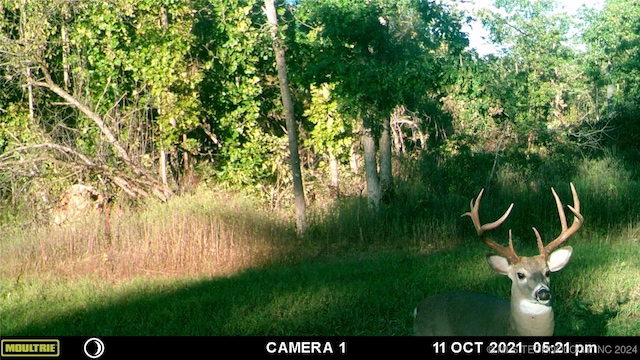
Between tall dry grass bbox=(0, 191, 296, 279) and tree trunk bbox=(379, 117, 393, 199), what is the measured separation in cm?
259

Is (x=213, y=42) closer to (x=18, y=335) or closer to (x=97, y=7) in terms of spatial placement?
(x=97, y=7)

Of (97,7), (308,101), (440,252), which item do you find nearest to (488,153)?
(308,101)

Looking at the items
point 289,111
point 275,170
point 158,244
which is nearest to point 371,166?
point 289,111

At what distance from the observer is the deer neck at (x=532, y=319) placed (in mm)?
6090

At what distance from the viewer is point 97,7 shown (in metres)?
17.0

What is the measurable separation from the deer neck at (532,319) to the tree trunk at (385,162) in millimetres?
9096

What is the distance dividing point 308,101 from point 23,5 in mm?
6826

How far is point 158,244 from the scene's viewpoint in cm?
1225

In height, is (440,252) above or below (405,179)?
below

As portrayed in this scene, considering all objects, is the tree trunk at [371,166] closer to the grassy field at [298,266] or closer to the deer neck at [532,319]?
the grassy field at [298,266]

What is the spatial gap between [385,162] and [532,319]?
981 centimetres
